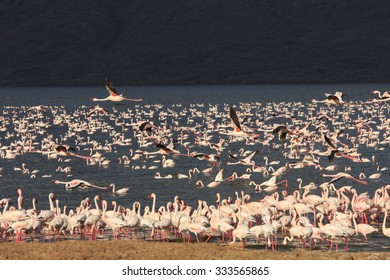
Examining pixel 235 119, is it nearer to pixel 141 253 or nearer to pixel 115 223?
pixel 115 223

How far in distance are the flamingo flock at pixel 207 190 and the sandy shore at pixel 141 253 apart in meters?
2.97

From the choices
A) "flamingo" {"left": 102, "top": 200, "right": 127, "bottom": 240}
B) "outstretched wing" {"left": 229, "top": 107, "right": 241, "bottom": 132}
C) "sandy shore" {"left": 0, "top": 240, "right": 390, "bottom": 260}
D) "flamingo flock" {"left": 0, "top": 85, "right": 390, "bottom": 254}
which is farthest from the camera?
"outstretched wing" {"left": 229, "top": 107, "right": 241, "bottom": 132}

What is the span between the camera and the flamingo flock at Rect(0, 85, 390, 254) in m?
25.4

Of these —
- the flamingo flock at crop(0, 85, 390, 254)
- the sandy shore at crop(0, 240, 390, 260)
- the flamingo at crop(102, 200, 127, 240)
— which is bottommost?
the sandy shore at crop(0, 240, 390, 260)

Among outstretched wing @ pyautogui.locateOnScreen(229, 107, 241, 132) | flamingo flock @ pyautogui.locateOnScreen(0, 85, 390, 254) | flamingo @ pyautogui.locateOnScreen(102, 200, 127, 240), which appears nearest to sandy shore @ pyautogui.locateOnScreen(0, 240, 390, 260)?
flamingo flock @ pyautogui.locateOnScreen(0, 85, 390, 254)

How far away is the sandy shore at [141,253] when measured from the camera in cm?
1956

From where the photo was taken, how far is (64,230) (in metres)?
26.8

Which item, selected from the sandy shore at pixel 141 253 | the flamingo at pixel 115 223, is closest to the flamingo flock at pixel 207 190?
the flamingo at pixel 115 223

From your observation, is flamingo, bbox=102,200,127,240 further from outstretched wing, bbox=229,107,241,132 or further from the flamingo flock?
outstretched wing, bbox=229,107,241,132

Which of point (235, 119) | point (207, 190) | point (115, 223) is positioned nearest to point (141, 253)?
point (115, 223)

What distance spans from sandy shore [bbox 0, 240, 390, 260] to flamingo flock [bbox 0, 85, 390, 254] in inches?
117

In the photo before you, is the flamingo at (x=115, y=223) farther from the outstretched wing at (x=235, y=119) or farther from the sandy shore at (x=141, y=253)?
the outstretched wing at (x=235, y=119)

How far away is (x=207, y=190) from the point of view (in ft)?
127

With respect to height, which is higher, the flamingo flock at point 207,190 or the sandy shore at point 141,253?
the flamingo flock at point 207,190
